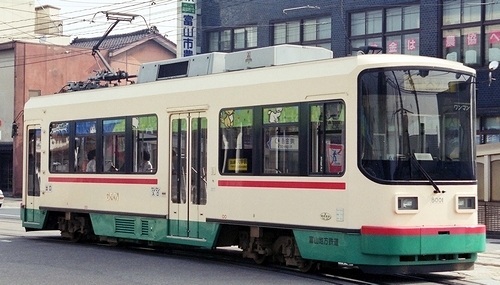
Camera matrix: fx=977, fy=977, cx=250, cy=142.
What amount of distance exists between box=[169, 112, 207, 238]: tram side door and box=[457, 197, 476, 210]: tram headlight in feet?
14.8

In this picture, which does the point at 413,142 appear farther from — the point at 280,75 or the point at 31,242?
the point at 31,242

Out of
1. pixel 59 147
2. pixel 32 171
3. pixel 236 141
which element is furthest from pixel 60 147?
pixel 236 141

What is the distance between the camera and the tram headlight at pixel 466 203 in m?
14.4

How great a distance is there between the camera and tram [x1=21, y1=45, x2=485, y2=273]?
13.9 metres

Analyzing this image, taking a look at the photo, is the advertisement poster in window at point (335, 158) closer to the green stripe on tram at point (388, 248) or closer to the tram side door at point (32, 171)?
the green stripe on tram at point (388, 248)

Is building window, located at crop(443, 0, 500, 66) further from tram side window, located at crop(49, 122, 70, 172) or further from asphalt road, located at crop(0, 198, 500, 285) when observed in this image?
tram side window, located at crop(49, 122, 70, 172)

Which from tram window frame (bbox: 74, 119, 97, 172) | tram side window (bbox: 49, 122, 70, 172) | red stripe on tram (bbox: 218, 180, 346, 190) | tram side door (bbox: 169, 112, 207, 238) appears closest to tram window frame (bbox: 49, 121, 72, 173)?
tram side window (bbox: 49, 122, 70, 172)

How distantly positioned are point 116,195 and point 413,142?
23.5ft

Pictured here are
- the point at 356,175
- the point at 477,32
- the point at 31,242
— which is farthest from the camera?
the point at 477,32

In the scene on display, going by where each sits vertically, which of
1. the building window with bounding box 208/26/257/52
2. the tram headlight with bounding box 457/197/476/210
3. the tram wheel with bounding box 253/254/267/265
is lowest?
the tram wheel with bounding box 253/254/267/265

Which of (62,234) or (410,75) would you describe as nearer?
(410,75)

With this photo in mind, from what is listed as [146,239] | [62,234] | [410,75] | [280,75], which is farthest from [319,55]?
[62,234]

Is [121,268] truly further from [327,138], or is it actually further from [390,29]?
[390,29]

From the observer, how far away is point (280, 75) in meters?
15.5
